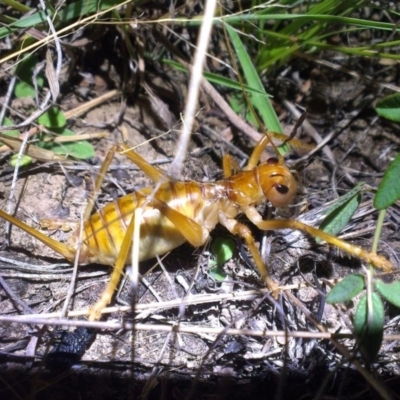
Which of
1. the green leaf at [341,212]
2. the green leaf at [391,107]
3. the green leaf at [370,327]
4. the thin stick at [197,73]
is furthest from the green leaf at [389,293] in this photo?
the thin stick at [197,73]

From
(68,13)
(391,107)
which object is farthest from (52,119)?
(391,107)

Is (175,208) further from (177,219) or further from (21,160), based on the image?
(21,160)

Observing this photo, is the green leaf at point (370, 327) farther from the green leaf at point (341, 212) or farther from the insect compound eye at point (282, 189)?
the insect compound eye at point (282, 189)

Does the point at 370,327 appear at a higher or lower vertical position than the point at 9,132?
lower

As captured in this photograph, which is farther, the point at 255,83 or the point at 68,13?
the point at 255,83

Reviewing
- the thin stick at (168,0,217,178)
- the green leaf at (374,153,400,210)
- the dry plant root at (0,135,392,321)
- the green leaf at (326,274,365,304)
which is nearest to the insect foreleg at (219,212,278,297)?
the dry plant root at (0,135,392,321)

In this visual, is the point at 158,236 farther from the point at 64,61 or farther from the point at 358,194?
the point at 64,61

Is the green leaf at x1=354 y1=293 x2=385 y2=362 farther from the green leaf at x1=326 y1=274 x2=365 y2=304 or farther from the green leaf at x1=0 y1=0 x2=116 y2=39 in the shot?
the green leaf at x1=0 y1=0 x2=116 y2=39
